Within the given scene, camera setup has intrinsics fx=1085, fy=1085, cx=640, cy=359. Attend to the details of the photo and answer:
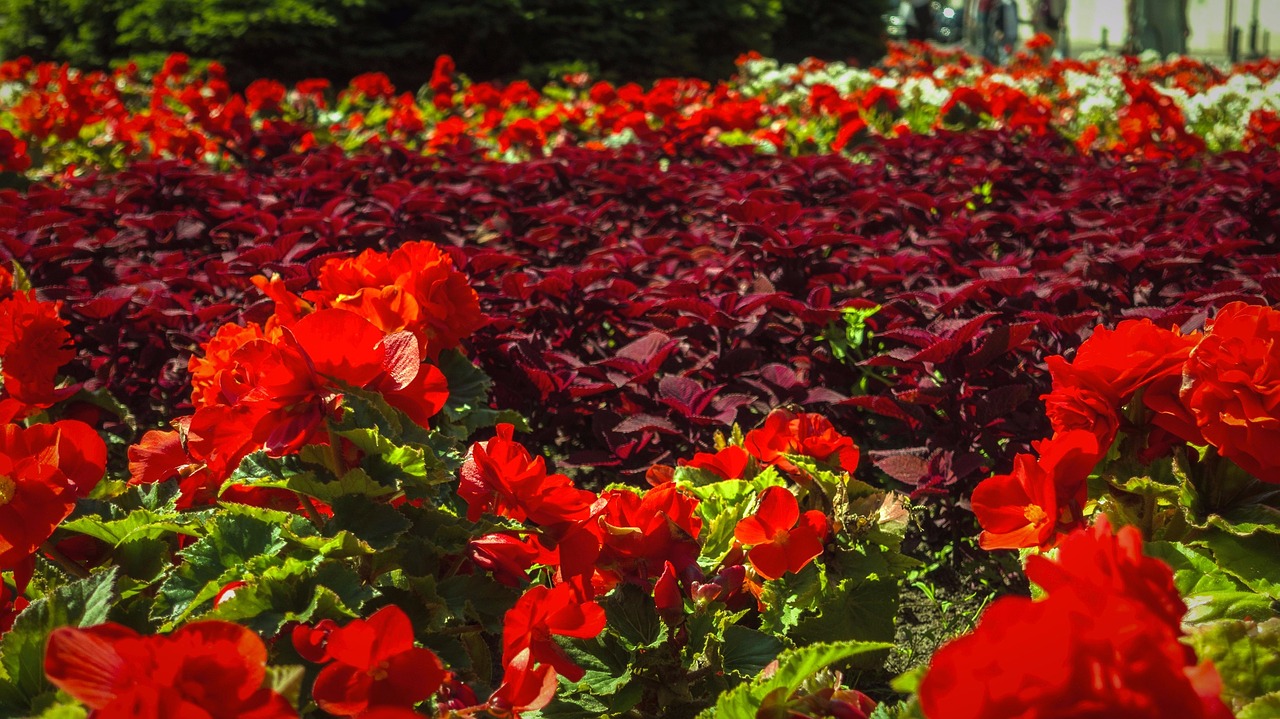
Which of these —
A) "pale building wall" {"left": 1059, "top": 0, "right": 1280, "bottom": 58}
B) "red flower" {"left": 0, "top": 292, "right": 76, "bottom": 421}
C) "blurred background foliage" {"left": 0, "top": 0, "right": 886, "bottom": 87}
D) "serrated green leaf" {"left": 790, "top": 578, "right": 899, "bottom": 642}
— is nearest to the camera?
"serrated green leaf" {"left": 790, "top": 578, "right": 899, "bottom": 642}

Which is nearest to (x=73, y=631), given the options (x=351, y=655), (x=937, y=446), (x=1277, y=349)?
(x=351, y=655)

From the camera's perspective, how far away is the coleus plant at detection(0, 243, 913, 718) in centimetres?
92

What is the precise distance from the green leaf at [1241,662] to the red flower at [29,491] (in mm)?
1074

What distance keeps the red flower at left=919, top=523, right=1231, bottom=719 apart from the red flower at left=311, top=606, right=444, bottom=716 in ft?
1.41

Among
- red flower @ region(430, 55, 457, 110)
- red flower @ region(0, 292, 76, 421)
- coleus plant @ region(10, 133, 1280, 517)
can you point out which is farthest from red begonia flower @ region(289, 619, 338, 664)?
red flower @ region(430, 55, 457, 110)

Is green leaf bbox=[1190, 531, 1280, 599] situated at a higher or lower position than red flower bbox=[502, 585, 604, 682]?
lower

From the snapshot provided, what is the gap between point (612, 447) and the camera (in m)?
2.02

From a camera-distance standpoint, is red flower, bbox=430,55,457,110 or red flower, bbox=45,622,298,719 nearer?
red flower, bbox=45,622,298,719

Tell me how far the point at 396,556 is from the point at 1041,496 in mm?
692

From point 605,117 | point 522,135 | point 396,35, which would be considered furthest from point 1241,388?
point 396,35

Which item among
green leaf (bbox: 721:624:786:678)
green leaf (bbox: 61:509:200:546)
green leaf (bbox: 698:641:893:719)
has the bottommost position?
green leaf (bbox: 721:624:786:678)

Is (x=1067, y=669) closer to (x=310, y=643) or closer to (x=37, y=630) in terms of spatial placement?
(x=310, y=643)

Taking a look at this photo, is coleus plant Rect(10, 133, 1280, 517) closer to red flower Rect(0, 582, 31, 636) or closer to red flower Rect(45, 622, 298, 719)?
red flower Rect(0, 582, 31, 636)

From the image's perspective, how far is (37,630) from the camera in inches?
36.2
